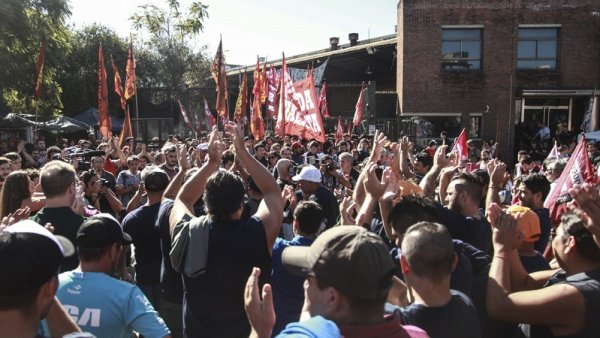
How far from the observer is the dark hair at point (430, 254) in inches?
89.0

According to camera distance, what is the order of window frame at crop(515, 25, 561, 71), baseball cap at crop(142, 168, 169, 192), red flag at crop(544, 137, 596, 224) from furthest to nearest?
window frame at crop(515, 25, 561, 71) < red flag at crop(544, 137, 596, 224) < baseball cap at crop(142, 168, 169, 192)

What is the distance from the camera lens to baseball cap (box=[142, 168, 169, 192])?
14.3 ft

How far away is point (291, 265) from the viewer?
1.95 meters

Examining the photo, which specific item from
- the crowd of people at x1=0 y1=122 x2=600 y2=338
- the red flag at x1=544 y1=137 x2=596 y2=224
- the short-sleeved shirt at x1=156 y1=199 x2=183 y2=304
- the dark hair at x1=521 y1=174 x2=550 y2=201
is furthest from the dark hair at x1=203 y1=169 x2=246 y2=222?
the red flag at x1=544 y1=137 x2=596 y2=224

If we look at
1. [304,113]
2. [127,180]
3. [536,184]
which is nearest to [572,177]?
[536,184]

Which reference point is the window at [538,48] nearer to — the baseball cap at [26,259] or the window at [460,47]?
the window at [460,47]

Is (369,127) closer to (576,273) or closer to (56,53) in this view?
(56,53)

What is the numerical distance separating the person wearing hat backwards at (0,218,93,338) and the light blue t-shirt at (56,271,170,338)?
66 centimetres

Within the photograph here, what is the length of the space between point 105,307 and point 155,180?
201cm

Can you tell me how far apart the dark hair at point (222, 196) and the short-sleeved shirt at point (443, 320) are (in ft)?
3.80

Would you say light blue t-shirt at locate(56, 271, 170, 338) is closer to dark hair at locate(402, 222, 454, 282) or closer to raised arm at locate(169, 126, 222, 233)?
raised arm at locate(169, 126, 222, 233)

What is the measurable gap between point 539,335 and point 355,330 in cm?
135

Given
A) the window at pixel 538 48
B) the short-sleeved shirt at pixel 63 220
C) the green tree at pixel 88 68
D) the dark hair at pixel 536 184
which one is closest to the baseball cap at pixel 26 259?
the short-sleeved shirt at pixel 63 220

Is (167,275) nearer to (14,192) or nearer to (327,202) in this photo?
(14,192)
